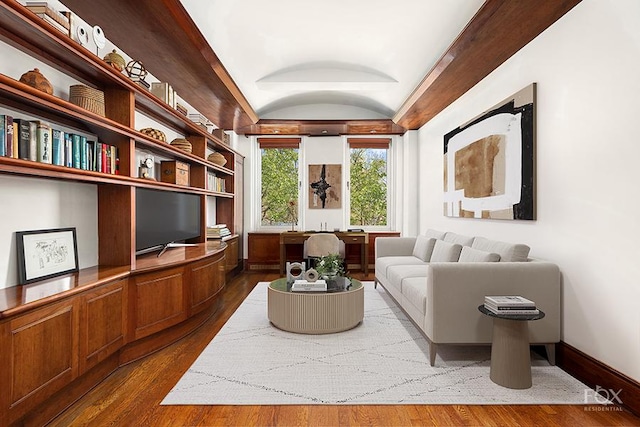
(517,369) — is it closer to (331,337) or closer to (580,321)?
(580,321)

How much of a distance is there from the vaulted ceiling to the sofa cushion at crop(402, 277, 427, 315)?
86.0 inches

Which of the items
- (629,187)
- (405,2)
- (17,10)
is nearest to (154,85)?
(17,10)

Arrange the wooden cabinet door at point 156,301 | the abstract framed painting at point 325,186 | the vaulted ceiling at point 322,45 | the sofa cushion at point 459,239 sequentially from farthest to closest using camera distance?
the abstract framed painting at point 325,186, the sofa cushion at point 459,239, the vaulted ceiling at point 322,45, the wooden cabinet door at point 156,301

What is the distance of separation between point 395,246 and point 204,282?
2.67 m

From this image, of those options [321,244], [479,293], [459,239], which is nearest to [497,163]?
[459,239]

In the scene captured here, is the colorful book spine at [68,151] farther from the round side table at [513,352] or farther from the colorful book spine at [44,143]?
the round side table at [513,352]

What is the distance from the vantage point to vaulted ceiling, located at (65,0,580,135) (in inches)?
110

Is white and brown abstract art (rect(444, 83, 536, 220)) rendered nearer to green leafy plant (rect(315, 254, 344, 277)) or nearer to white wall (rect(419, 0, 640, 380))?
white wall (rect(419, 0, 640, 380))

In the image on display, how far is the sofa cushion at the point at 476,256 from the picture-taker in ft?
9.48

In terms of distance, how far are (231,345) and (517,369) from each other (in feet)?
6.95

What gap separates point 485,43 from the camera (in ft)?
10.4

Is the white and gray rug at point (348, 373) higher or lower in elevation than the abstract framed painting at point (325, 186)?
lower

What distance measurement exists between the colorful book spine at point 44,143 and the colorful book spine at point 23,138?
58 millimetres

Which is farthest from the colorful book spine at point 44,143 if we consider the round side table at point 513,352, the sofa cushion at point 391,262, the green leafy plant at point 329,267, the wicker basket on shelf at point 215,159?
the sofa cushion at point 391,262
